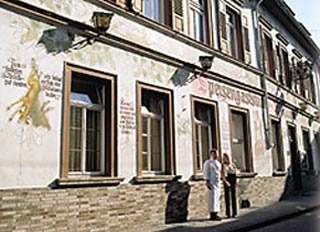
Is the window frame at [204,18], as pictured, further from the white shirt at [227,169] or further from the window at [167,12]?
the white shirt at [227,169]

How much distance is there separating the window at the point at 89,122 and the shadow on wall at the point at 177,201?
6.48 feet

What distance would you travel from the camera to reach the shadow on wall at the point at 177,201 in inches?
355

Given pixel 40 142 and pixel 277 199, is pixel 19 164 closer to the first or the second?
pixel 40 142

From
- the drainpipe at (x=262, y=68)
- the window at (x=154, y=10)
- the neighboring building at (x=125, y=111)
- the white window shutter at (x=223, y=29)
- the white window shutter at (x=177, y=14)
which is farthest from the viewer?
the drainpipe at (x=262, y=68)

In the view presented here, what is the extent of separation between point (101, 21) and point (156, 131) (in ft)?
10.4

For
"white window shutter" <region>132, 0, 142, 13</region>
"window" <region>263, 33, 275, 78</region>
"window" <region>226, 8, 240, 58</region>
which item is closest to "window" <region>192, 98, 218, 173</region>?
"white window shutter" <region>132, 0, 142, 13</region>

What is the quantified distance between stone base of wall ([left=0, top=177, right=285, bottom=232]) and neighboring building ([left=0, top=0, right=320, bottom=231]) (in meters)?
0.02

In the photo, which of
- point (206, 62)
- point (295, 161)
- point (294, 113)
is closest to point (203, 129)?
point (206, 62)

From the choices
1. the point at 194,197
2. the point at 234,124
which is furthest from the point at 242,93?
the point at 194,197

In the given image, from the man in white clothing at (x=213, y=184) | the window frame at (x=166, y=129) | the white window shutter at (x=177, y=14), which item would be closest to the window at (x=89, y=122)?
the window frame at (x=166, y=129)

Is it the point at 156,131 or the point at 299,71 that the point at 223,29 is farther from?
the point at 299,71

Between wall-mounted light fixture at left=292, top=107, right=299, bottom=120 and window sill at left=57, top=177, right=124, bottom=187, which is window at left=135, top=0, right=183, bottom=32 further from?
wall-mounted light fixture at left=292, top=107, right=299, bottom=120

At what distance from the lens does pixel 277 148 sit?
1566cm

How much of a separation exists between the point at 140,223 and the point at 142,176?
1038 mm
